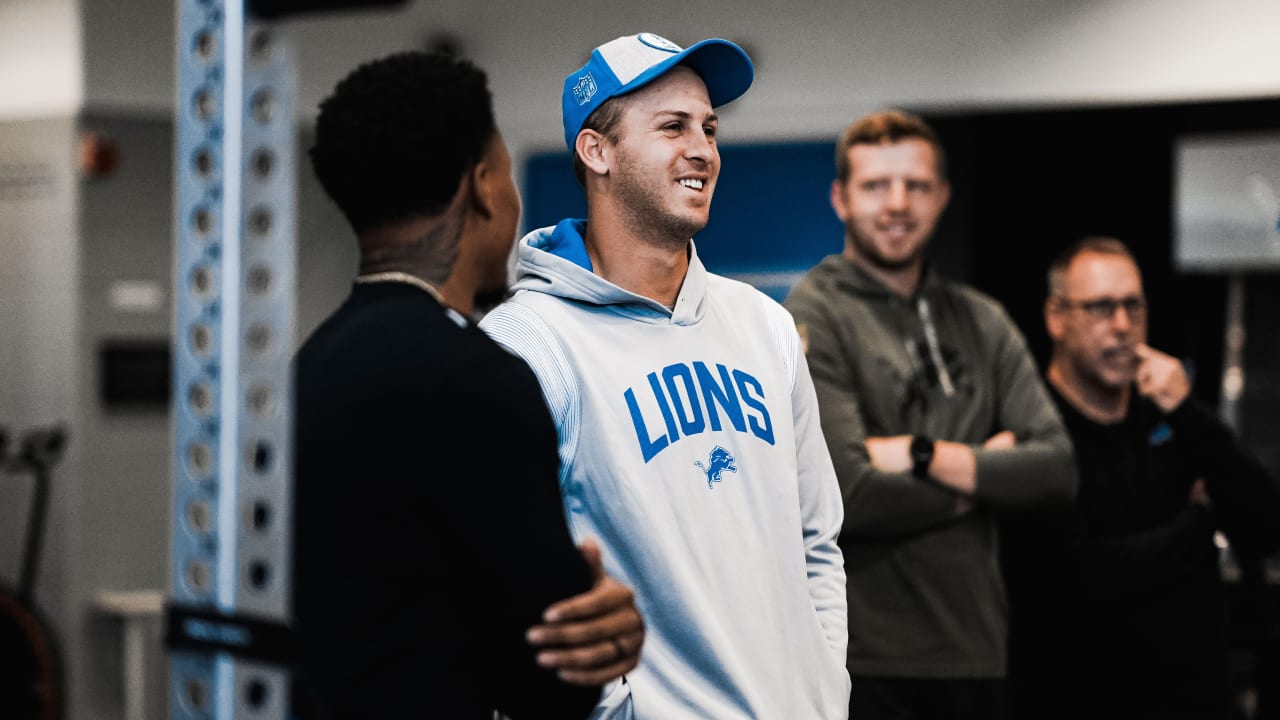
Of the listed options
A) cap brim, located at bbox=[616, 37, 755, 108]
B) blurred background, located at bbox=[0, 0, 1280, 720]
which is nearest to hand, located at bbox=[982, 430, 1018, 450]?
cap brim, located at bbox=[616, 37, 755, 108]

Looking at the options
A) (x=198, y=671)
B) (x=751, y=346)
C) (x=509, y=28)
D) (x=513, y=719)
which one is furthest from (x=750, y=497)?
(x=509, y=28)

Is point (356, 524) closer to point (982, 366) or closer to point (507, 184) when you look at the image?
point (507, 184)

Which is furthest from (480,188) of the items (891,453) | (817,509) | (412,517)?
(891,453)

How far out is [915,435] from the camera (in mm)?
2484

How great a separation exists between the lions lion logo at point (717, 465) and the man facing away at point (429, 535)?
0.47 metres

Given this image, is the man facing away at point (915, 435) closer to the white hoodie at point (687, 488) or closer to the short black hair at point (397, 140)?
the white hoodie at point (687, 488)

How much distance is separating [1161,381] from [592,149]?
1.62m

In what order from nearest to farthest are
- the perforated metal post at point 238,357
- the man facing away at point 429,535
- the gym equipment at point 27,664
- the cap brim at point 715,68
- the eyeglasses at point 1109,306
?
the perforated metal post at point 238,357 < the man facing away at point 429,535 < the cap brim at point 715,68 < the eyeglasses at point 1109,306 < the gym equipment at point 27,664

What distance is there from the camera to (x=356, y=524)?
1.16 m

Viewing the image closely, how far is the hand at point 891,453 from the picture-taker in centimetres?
240

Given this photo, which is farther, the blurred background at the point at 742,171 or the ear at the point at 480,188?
the blurred background at the point at 742,171

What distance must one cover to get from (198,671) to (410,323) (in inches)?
14.0

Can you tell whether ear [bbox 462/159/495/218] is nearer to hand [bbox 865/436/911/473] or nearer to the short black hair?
the short black hair

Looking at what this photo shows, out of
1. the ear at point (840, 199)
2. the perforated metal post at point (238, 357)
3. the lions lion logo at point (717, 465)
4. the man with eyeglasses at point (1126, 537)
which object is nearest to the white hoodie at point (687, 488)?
the lions lion logo at point (717, 465)
